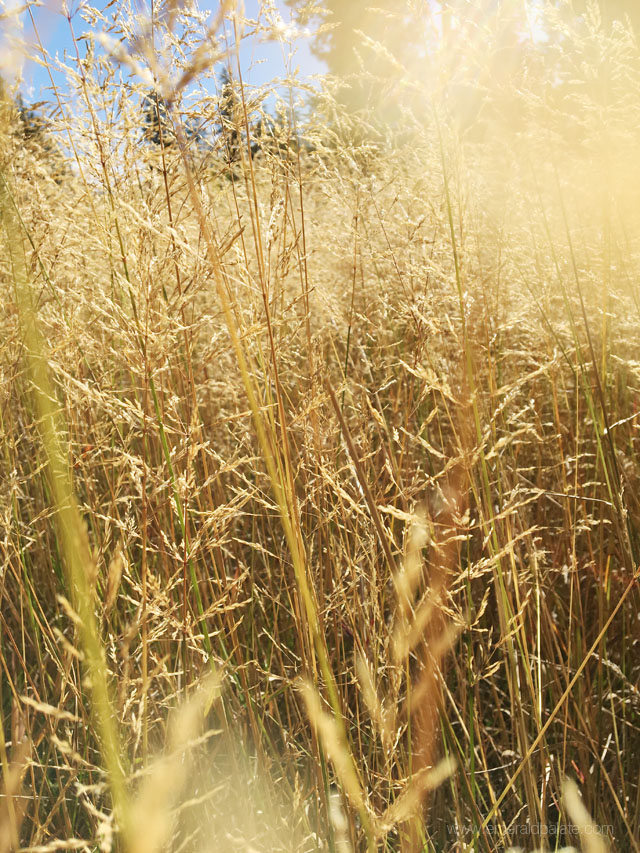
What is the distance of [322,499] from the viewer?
3.87 ft

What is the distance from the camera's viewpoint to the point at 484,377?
5.76 ft

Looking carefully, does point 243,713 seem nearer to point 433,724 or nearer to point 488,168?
point 433,724

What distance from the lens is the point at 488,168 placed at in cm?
221

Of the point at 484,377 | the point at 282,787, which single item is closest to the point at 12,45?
the point at 282,787

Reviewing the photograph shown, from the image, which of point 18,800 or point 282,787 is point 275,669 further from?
point 18,800

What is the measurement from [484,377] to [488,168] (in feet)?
3.08

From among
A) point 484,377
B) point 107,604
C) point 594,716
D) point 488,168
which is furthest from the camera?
point 488,168

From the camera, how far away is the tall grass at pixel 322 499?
784mm

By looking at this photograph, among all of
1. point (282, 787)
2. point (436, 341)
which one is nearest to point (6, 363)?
point (282, 787)

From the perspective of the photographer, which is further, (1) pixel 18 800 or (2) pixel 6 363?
(2) pixel 6 363

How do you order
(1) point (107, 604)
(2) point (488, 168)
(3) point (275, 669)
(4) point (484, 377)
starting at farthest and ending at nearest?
(2) point (488, 168) < (4) point (484, 377) < (3) point (275, 669) < (1) point (107, 604)

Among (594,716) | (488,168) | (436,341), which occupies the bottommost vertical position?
(594,716)

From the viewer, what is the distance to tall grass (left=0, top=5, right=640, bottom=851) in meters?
0.78

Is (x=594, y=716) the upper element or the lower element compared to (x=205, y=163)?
lower
